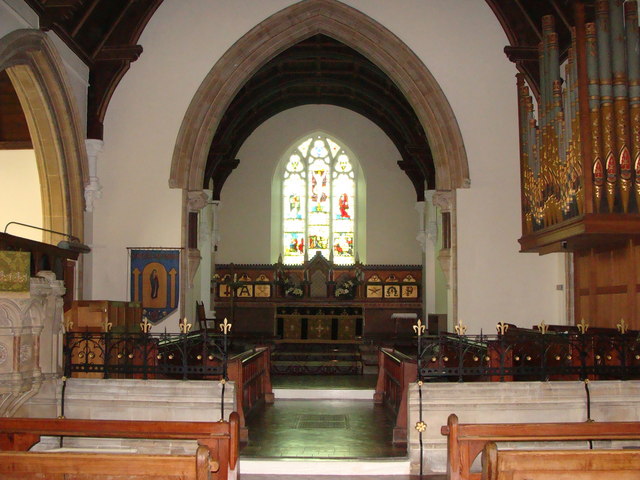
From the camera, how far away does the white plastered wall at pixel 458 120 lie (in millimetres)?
10648

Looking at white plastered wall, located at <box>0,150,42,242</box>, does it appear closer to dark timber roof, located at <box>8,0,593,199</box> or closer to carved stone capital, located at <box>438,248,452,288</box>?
dark timber roof, located at <box>8,0,593,199</box>

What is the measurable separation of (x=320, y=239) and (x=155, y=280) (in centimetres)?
881

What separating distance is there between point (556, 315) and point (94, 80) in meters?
7.40

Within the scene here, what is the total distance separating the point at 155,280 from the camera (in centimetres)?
1059

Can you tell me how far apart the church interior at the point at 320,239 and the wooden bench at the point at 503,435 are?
1 centimetres

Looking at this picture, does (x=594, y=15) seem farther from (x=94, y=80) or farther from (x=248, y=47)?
(x=94, y=80)

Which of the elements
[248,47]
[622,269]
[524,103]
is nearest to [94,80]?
[248,47]

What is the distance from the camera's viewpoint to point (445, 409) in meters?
5.88

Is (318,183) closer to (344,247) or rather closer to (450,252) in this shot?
(344,247)

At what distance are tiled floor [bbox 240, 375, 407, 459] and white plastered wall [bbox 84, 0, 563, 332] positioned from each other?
2.66 meters

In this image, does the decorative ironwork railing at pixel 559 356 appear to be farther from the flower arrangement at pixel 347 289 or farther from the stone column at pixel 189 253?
the flower arrangement at pixel 347 289

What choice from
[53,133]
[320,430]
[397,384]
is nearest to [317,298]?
[53,133]

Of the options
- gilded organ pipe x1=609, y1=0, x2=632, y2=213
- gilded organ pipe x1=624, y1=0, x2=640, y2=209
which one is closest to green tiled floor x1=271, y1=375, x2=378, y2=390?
gilded organ pipe x1=609, y1=0, x2=632, y2=213

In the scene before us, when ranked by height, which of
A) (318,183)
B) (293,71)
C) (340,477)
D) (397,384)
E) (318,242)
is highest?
(293,71)
